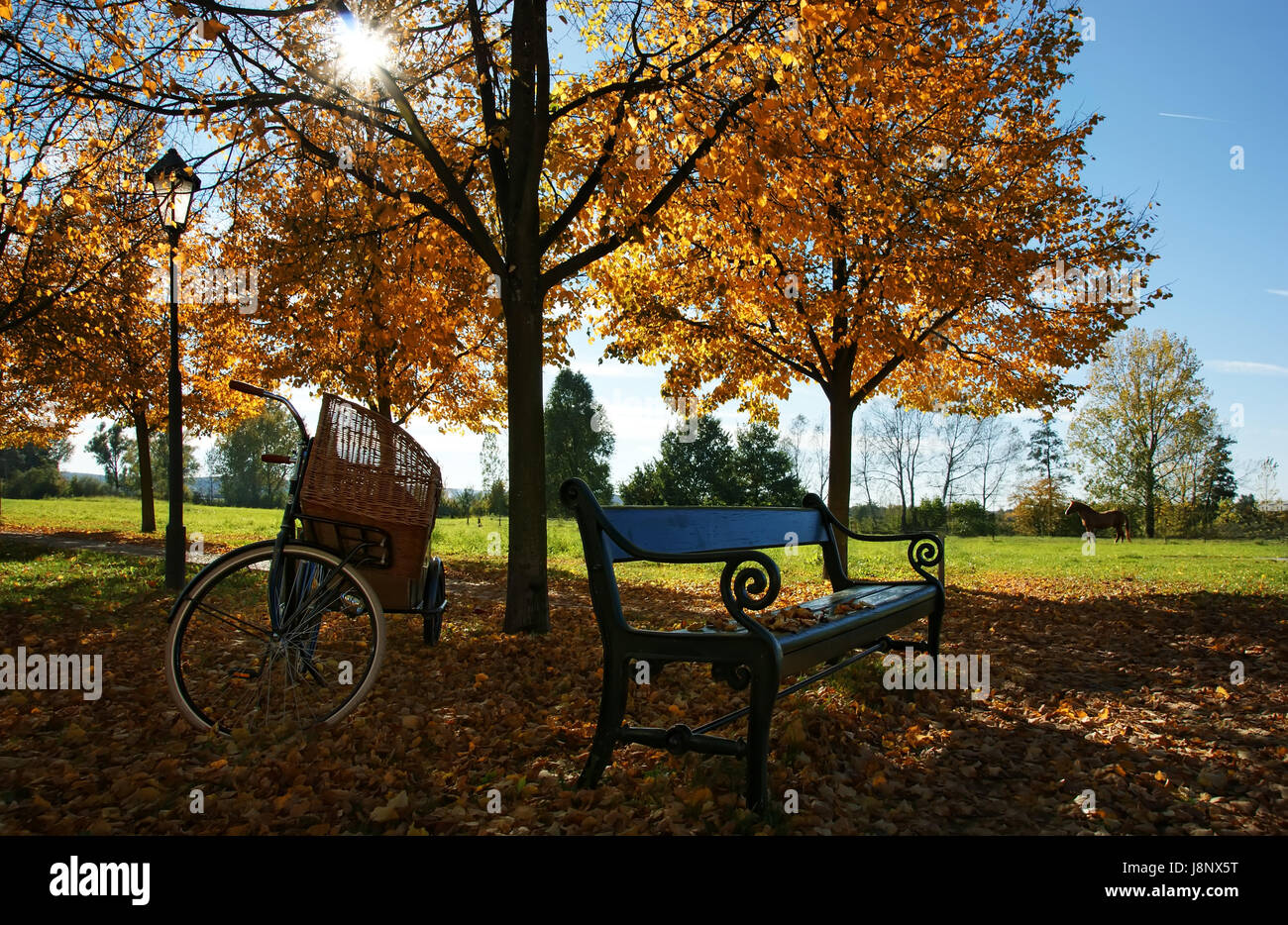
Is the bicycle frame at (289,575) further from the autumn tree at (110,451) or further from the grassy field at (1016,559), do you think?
the autumn tree at (110,451)

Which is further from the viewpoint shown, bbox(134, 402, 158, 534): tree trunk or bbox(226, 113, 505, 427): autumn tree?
bbox(134, 402, 158, 534): tree trunk

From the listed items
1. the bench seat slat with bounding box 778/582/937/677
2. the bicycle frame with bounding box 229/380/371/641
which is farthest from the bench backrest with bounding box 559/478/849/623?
the bicycle frame with bounding box 229/380/371/641

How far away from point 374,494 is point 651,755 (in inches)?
79.2

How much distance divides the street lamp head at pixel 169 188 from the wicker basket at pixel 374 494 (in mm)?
4493

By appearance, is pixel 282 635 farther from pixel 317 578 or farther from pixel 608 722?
pixel 608 722

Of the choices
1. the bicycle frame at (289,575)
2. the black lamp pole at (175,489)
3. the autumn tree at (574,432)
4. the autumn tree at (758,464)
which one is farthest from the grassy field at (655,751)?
the autumn tree at (574,432)

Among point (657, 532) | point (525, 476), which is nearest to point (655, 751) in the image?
point (657, 532)

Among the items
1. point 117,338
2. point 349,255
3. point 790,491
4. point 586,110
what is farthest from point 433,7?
point 790,491

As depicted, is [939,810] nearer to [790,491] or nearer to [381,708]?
[381,708]

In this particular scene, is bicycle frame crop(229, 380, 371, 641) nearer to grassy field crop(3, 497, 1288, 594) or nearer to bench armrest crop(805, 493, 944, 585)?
bench armrest crop(805, 493, 944, 585)

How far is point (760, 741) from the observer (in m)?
2.94

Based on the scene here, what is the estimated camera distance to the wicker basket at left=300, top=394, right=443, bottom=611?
4.01m

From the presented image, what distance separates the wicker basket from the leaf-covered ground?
768 mm
